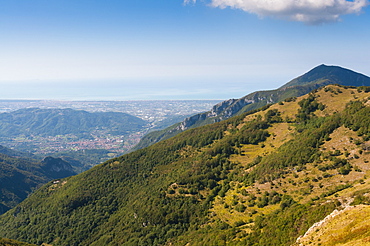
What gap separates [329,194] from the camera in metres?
103

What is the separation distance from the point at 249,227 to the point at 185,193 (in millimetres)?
82557

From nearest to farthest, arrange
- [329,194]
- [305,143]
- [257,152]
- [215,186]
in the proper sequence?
[329,194] < [305,143] < [215,186] < [257,152]

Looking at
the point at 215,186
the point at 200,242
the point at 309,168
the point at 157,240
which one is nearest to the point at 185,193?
the point at 215,186

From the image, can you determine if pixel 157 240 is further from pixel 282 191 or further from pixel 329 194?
pixel 329 194

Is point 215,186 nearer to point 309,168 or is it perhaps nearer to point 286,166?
point 286,166

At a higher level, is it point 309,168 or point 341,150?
point 341,150

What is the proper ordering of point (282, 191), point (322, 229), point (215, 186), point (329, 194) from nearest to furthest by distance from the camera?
point (322, 229)
point (329, 194)
point (282, 191)
point (215, 186)

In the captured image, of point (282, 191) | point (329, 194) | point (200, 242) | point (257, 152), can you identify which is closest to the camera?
point (329, 194)

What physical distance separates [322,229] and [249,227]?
49.6 meters

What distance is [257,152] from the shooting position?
19388 centimetres

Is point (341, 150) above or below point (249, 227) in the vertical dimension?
above

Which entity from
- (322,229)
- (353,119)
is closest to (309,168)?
(353,119)

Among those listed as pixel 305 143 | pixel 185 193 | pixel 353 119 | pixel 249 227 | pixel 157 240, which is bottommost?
pixel 157 240

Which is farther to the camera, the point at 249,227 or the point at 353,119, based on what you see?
the point at 353,119
